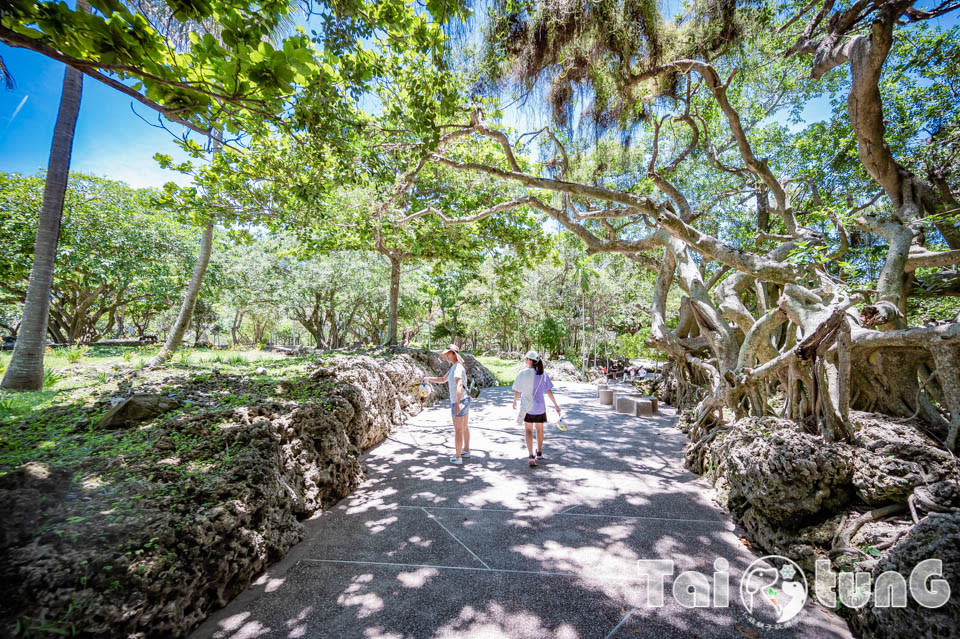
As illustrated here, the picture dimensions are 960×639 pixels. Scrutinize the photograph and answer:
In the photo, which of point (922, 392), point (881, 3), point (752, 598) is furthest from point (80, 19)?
point (922, 392)

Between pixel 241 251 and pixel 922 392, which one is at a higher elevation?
pixel 241 251

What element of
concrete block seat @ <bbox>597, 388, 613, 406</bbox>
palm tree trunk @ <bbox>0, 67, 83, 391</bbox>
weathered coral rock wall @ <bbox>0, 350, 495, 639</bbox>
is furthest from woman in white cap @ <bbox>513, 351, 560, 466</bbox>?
palm tree trunk @ <bbox>0, 67, 83, 391</bbox>

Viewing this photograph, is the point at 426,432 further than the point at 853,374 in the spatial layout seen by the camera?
Yes

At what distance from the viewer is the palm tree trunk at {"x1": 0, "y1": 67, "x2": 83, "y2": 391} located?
5617mm

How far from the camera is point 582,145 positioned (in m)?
5.85

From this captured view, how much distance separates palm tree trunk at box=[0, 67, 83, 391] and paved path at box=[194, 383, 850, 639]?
6006mm

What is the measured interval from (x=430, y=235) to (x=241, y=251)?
17.1 m

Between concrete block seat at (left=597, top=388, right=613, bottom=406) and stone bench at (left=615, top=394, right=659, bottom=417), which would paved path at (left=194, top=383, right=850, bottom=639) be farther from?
concrete block seat at (left=597, top=388, right=613, bottom=406)

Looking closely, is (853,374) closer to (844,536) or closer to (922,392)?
(922,392)

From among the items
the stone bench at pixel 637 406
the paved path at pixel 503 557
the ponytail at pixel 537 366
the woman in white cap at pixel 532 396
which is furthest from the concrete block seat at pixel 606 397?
the ponytail at pixel 537 366

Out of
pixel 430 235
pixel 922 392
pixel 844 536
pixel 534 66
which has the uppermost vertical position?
pixel 534 66

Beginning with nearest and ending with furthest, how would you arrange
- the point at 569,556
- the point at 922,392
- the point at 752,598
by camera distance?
the point at 752,598 → the point at 569,556 → the point at 922,392

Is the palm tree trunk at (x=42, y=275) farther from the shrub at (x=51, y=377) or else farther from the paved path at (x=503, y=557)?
the paved path at (x=503, y=557)

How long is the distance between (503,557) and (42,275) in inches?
339
